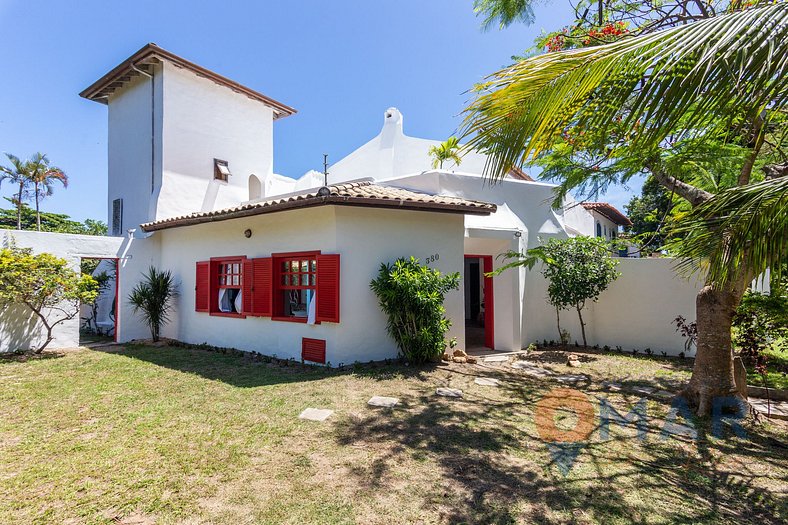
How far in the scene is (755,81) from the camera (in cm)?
277

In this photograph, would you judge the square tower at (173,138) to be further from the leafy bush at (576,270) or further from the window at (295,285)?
the leafy bush at (576,270)

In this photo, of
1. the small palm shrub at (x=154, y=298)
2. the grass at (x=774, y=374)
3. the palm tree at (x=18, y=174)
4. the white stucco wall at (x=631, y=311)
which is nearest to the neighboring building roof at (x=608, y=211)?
the white stucco wall at (x=631, y=311)

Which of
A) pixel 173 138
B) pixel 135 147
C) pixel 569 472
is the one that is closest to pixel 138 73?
pixel 135 147

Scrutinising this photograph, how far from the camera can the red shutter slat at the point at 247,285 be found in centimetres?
1067

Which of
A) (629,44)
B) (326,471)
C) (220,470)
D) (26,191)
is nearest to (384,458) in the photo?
(326,471)

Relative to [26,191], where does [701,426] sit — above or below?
below

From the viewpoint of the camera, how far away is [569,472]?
4.33 m

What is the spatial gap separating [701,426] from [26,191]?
47.5 metres

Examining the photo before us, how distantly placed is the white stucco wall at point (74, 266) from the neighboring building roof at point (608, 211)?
19.0 metres

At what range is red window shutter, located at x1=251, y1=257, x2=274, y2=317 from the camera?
1014 centimetres

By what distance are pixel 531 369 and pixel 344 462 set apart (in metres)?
6.46

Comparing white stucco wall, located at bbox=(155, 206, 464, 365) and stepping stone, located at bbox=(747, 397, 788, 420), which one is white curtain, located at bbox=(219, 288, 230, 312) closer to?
white stucco wall, located at bbox=(155, 206, 464, 365)

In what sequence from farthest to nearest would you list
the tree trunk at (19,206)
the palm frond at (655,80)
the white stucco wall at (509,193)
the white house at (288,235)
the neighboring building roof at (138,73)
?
the tree trunk at (19,206) → the neighboring building roof at (138,73) → the white stucco wall at (509,193) → the white house at (288,235) → the palm frond at (655,80)

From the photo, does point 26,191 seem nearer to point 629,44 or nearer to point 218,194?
point 218,194
